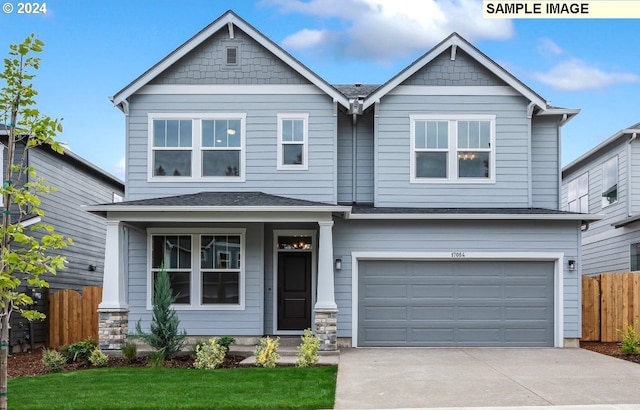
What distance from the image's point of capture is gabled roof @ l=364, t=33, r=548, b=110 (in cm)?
1551

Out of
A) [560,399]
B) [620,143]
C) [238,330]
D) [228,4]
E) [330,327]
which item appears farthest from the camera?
[620,143]

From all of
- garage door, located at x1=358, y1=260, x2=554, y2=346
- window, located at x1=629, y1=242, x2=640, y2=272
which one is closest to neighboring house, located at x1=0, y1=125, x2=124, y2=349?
garage door, located at x1=358, y1=260, x2=554, y2=346

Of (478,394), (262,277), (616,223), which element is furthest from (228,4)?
(616,223)

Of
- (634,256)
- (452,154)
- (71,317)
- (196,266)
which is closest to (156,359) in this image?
(196,266)

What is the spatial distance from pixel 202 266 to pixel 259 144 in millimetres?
3057

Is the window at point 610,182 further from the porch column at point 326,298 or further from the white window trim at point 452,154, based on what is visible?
the porch column at point 326,298

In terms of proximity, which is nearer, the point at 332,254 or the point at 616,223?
the point at 332,254

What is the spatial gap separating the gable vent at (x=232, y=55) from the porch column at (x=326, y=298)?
15.0 ft

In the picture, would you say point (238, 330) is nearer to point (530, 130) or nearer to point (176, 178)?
A: point (176, 178)

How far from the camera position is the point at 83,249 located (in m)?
20.4

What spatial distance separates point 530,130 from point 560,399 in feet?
27.2

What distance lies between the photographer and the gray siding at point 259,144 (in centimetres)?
1545

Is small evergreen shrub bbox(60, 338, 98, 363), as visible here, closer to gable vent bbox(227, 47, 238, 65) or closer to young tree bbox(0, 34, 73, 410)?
young tree bbox(0, 34, 73, 410)

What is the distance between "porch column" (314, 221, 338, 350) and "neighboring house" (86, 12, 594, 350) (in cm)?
73
